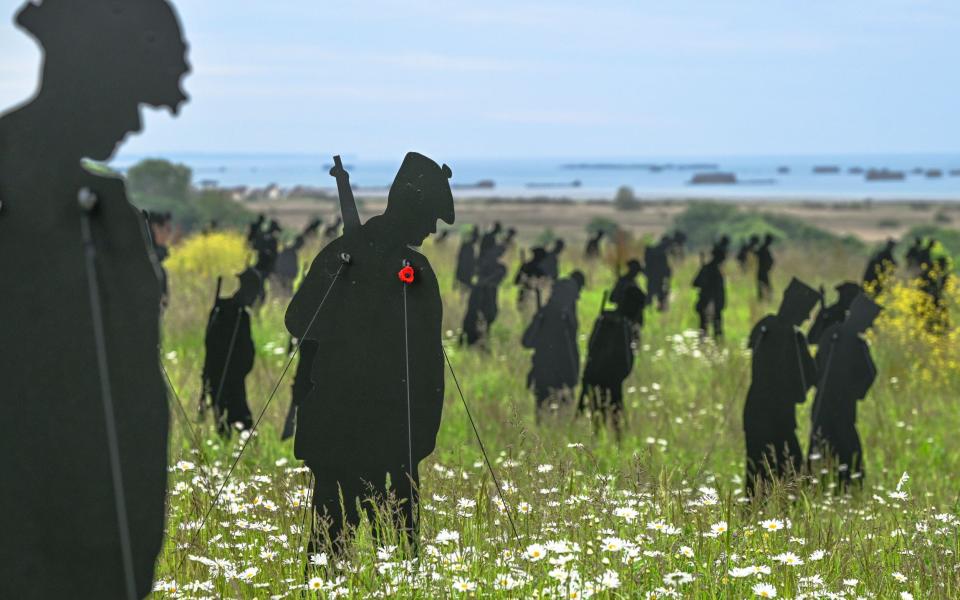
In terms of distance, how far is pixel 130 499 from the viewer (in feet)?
12.0

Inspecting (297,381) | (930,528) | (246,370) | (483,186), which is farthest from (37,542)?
(483,186)

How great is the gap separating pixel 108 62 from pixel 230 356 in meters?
5.69

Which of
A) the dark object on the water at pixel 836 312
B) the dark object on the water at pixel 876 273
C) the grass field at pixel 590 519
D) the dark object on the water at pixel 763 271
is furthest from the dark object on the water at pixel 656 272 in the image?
the dark object on the water at pixel 836 312

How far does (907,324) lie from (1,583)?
44.6ft

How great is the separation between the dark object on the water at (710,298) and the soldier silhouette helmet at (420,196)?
36.6 ft

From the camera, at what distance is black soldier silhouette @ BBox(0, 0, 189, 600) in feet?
11.7

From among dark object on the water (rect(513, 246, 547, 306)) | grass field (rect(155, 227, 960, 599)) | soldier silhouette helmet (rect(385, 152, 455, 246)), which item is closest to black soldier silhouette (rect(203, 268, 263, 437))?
grass field (rect(155, 227, 960, 599))

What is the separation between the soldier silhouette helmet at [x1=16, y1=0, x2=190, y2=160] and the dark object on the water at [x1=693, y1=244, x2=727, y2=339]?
13.1 meters

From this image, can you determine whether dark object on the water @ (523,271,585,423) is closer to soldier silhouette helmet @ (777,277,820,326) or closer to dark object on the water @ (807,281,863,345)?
dark object on the water @ (807,281,863,345)

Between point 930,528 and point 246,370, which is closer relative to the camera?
point 930,528

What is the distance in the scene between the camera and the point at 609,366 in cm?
998

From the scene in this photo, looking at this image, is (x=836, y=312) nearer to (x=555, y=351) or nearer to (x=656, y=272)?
(x=555, y=351)

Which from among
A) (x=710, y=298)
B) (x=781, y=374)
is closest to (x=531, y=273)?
(x=710, y=298)

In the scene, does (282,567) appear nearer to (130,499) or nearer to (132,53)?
(130,499)
